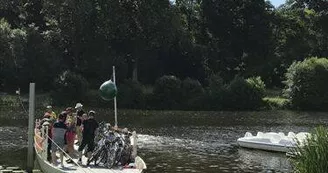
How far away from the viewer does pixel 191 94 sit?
73.9 metres

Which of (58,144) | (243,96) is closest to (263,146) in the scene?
(58,144)

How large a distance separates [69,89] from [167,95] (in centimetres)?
1208

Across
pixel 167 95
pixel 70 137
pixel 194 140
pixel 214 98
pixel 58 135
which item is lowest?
pixel 194 140

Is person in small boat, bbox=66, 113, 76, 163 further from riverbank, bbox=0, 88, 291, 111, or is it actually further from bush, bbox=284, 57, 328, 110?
bush, bbox=284, 57, 328, 110

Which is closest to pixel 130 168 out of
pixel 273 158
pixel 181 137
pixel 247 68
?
pixel 273 158

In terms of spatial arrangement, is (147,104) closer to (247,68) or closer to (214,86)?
(214,86)

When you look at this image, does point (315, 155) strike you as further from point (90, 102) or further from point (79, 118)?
point (90, 102)

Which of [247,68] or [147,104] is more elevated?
[247,68]

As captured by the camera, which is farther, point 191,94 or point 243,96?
point 191,94

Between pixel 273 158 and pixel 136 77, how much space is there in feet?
172

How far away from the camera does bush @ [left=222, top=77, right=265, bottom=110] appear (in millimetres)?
72000

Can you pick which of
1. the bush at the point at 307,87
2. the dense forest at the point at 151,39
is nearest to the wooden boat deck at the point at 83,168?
the dense forest at the point at 151,39

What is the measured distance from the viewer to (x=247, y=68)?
3821 inches

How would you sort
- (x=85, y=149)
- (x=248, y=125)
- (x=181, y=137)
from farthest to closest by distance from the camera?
(x=248, y=125)
(x=181, y=137)
(x=85, y=149)
